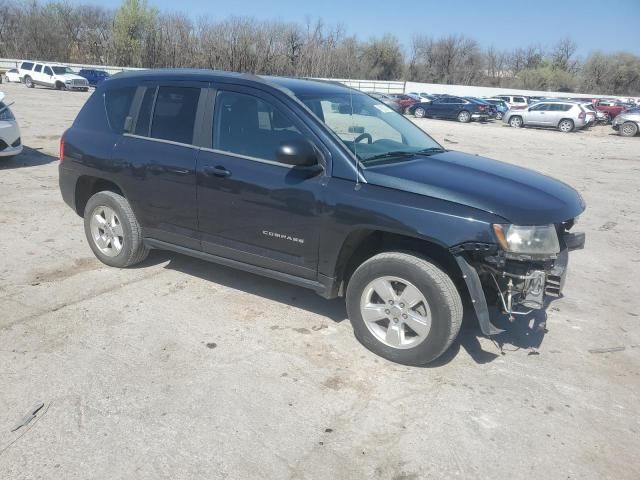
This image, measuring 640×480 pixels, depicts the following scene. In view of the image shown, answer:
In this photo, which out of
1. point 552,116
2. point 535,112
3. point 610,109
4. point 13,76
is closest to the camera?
point 552,116

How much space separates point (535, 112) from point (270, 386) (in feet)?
102

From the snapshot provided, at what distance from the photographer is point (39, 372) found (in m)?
3.42

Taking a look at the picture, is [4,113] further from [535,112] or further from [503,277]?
[535,112]

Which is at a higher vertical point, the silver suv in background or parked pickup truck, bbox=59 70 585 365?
the silver suv in background

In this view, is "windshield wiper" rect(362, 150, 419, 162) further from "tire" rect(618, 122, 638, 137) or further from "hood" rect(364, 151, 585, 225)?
"tire" rect(618, 122, 638, 137)

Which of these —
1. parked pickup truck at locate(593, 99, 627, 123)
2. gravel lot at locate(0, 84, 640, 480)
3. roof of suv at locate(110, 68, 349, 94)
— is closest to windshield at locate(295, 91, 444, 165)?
roof of suv at locate(110, 68, 349, 94)

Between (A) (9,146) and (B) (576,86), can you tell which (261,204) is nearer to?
(A) (9,146)

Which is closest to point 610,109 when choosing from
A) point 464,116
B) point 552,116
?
point 552,116

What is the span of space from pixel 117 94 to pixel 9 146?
610cm

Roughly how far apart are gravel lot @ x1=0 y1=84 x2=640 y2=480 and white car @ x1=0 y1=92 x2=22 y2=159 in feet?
16.7

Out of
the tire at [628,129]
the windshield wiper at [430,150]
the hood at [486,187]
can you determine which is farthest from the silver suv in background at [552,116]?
the hood at [486,187]

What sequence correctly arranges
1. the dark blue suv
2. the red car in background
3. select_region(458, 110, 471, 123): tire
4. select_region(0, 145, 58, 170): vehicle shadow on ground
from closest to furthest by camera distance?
select_region(0, 145, 58, 170): vehicle shadow on ground, select_region(458, 110, 471, 123): tire, the red car in background, the dark blue suv

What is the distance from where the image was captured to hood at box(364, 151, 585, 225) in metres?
3.36

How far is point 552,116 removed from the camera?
98.2 ft
